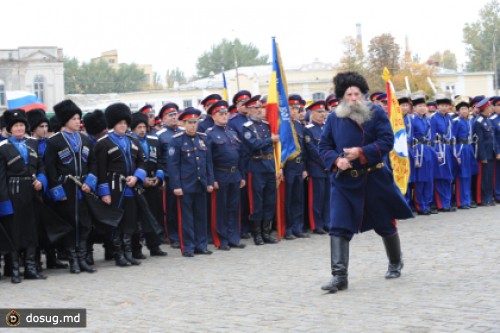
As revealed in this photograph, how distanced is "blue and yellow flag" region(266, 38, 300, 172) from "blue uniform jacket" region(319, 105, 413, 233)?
156 inches

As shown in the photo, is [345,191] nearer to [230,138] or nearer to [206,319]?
[206,319]

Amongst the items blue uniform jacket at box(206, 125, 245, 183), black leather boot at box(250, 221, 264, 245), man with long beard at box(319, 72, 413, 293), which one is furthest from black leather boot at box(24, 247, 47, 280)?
man with long beard at box(319, 72, 413, 293)

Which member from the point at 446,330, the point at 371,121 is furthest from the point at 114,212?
the point at 446,330

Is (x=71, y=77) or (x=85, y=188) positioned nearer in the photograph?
(x=85, y=188)

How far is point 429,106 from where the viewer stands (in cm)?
1636

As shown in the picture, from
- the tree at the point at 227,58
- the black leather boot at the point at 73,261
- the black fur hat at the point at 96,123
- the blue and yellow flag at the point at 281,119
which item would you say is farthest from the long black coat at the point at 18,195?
the tree at the point at 227,58

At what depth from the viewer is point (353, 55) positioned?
2191 inches

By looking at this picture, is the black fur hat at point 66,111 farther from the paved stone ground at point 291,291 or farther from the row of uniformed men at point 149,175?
the paved stone ground at point 291,291

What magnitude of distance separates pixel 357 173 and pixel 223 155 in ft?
13.7

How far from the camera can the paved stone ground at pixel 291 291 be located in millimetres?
7000

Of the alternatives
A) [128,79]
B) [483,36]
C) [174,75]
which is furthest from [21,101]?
[174,75]

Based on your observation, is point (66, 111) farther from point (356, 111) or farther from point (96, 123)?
point (356, 111)

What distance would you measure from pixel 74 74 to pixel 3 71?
19.5m

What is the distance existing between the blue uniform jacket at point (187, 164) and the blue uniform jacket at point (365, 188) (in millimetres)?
3586
